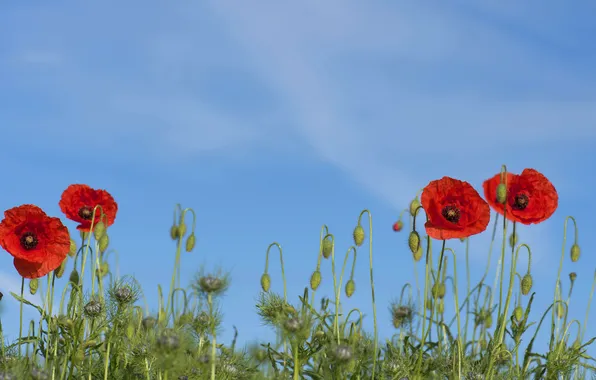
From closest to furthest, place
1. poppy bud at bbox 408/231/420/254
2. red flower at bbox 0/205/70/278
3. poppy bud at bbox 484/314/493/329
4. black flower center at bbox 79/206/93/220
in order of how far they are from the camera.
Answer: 1. poppy bud at bbox 408/231/420/254
2. red flower at bbox 0/205/70/278
3. black flower center at bbox 79/206/93/220
4. poppy bud at bbox 484/314/493/329

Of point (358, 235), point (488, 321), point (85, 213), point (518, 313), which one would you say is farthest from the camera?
point (488, 321)

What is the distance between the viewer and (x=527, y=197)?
179 inches

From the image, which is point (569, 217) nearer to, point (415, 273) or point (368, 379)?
point (415, 273)

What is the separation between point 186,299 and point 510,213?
6.46ft

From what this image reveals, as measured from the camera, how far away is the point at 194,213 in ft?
16.1

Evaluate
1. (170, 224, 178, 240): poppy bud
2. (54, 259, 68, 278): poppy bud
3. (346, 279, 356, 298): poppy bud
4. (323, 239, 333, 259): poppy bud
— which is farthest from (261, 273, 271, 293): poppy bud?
(54, 259, 68, 278): poppy bud

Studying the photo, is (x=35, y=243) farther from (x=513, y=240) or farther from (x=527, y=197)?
(x=527, y=197)

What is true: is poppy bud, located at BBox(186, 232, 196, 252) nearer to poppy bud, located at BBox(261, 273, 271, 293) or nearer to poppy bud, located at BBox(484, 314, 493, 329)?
poppy bud, located at BBox(261, 273, 271, 293)

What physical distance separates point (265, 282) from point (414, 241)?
2.89 feet

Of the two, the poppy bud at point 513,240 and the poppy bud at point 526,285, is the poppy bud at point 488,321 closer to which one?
the poppy bud at point 513,240

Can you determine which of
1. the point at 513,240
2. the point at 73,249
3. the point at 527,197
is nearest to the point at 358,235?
the point at 513,240

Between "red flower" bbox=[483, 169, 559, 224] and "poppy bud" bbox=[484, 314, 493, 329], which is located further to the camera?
"poppy bud" bbox=[484, 314, 493, 329]

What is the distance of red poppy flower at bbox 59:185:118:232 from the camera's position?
15.9 ft

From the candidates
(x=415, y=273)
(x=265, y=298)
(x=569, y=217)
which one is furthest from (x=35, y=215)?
(x=569, y=217)
